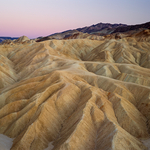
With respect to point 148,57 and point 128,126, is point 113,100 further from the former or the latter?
point 148,57

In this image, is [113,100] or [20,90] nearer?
[113,100]

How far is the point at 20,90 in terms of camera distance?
32.7 metres

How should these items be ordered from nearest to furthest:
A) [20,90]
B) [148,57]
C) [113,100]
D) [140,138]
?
[140,138] < [113,100] < [20,90] < [148,57]

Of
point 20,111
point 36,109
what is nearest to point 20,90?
point 20,111

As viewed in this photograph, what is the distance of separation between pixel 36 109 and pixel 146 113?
2008cm

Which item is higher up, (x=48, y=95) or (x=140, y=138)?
(x=48, y=95)

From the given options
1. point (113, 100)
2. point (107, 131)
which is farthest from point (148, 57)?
point (107, 131)

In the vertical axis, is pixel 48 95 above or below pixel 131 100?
above

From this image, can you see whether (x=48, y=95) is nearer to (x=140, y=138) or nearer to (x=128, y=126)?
(x=128, y=126)

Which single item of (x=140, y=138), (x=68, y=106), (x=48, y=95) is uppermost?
(x=48, y=95)

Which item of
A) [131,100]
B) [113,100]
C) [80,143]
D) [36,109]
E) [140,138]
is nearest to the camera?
[80,143]

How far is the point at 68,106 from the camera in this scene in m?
27.2

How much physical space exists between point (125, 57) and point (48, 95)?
4897 cm

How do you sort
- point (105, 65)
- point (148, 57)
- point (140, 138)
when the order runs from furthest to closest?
1. point (148, 57)
2. point (105, 65)
3. point (140, 138)
